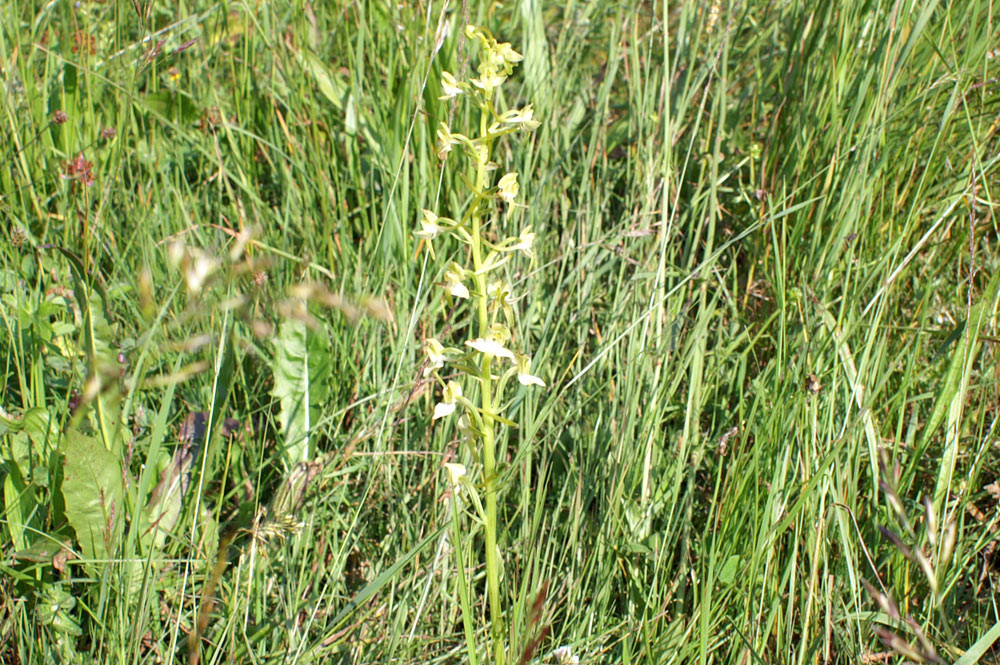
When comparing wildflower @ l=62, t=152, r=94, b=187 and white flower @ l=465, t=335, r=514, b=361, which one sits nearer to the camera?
white flower @ l=465, t=335, r=514, b=361

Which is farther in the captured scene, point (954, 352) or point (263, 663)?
point (954, 352)

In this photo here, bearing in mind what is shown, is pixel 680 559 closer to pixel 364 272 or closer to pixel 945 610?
pixel 945 610

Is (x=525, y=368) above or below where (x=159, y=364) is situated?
above

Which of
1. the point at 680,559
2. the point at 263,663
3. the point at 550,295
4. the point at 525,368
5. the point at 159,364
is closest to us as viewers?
the point at 525,368

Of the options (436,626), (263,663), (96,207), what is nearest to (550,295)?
(436,626)

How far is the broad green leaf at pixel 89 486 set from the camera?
1634 mm

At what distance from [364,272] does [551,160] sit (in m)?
0.83

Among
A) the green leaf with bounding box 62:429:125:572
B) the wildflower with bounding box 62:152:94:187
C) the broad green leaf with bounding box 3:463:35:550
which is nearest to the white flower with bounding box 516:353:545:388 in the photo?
the green leaf with bounding box 62:429:125:572

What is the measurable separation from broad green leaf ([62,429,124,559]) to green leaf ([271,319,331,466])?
18.2 inches

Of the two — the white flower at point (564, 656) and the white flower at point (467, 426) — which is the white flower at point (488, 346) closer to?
the white flower at point (467, 426)

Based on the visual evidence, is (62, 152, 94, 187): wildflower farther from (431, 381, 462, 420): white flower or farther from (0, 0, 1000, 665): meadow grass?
(431, 381, 462, 420): white flower

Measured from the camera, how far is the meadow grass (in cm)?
163

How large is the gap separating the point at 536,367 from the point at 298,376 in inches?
26.0

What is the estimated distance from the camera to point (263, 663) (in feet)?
5.33
